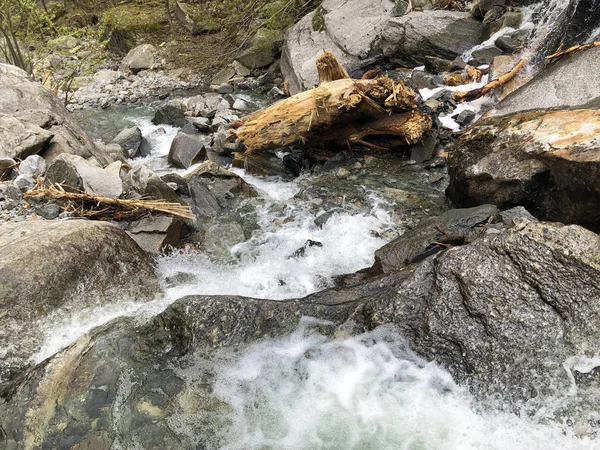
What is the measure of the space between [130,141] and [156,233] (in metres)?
4.64

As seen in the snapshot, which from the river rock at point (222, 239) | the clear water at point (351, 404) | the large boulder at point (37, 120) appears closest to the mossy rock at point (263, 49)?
the large boulder at point (37, 120)

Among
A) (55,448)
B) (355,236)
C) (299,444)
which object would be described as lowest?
(355,236)

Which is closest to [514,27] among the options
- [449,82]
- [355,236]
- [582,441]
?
[449,82]

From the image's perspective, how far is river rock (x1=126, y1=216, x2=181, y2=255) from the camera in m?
5.06

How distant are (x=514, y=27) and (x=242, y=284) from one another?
8868mm

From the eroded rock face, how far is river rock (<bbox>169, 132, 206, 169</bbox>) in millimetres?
4445

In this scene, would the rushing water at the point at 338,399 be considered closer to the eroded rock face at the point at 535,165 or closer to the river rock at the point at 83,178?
the river rock at the point at 83,178

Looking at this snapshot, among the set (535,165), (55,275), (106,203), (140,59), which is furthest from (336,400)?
(140,59)

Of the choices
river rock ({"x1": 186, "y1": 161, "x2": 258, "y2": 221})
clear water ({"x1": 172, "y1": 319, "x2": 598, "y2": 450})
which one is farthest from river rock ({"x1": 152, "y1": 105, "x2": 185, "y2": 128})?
clear water ({"x1": 172, "y1": 319, "x2": 598, "y2": 450})

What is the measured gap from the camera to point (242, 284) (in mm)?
4809

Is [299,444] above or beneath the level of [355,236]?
above

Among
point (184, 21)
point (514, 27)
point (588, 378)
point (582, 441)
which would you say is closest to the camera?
point (582, 441)

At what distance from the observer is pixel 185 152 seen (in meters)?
7.96

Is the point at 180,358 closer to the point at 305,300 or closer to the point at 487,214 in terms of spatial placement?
the point at 305,300
